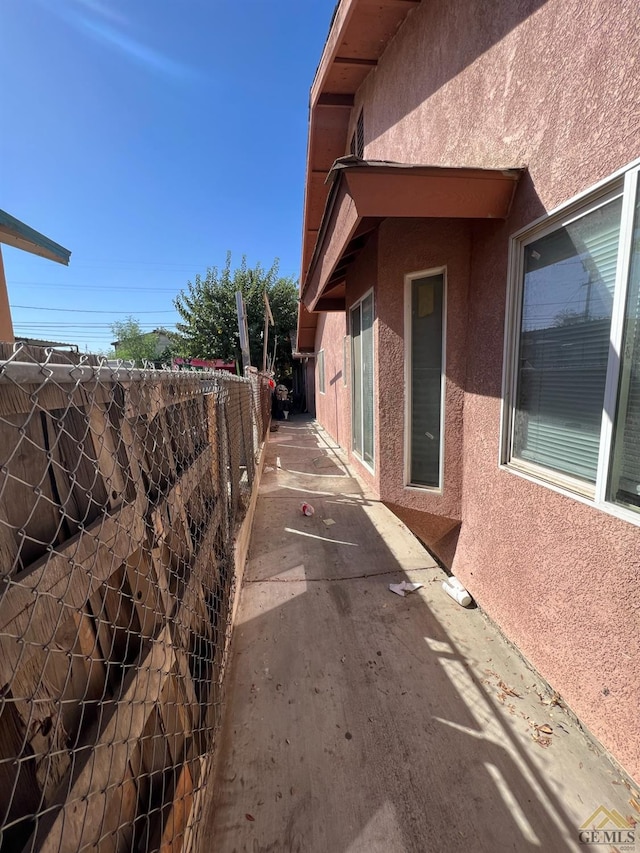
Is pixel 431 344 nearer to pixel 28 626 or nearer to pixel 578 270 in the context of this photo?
pixel 578 270

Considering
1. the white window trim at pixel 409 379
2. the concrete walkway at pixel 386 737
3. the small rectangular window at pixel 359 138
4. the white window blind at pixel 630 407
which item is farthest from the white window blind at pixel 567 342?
the small rectangular window at pixel 359 138

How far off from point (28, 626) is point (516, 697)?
2.60 meters

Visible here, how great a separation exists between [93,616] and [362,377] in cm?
436

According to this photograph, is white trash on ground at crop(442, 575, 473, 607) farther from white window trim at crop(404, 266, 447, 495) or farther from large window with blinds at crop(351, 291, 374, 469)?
large window with blinds at crop(351, 291, 374, 469)

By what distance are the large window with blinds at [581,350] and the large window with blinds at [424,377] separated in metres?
0.84

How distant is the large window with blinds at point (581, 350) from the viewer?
1695 millimetres

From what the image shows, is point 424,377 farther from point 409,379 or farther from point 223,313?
point 223,313

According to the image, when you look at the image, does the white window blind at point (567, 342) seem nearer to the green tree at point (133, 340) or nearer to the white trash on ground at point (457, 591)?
the white trash on ground at point (457, 591)

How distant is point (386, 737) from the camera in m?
1.92

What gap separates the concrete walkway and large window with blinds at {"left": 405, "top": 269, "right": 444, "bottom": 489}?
1.14m

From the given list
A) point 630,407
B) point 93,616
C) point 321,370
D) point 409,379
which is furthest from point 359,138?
point 93,616

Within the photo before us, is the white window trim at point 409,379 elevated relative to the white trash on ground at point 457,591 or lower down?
elevated

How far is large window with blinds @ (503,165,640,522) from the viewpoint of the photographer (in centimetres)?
170

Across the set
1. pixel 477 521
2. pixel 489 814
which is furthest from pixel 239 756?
pixel 477 521
